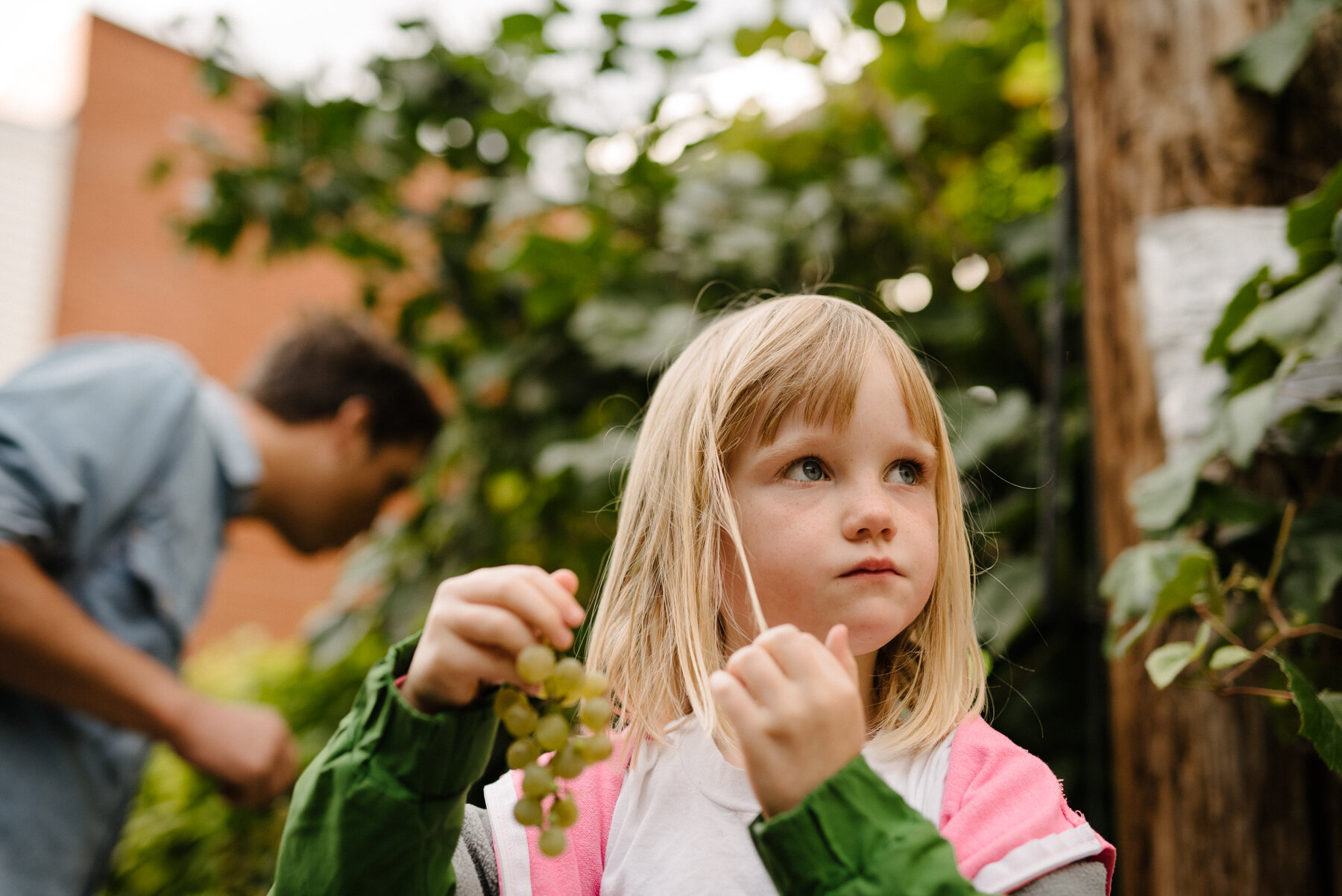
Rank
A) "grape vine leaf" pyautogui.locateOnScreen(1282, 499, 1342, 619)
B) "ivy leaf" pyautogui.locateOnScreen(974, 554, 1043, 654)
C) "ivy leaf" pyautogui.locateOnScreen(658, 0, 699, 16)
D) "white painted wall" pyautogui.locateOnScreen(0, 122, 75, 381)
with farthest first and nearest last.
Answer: "white painted wall" pyautogui.locateOnScreen(0, 122, 75, 381) → "ivy leaf" pyautogui.locateOnScreen(658, 0, 699, 16) → "ivy leaf" pyautogui.locateOnScreen(974, 554, 1043, 654) → "grape vine leaf" pyautogui.locateOnScreen(1282, 499, 1342, 619)

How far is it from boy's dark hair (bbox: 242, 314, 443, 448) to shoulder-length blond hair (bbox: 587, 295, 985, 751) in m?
1.46

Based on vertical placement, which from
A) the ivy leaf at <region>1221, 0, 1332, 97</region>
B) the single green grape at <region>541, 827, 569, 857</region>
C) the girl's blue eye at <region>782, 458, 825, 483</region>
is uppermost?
the ivy leaf at <region>1221, 0, 1332, 97</region>

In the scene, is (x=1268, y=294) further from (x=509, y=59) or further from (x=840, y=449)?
(x=509, y=59)

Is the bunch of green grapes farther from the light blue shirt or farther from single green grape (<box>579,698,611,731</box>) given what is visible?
the light blue shirt

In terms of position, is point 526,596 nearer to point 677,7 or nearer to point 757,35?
point 677,7

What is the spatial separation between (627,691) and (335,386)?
62.0 inches

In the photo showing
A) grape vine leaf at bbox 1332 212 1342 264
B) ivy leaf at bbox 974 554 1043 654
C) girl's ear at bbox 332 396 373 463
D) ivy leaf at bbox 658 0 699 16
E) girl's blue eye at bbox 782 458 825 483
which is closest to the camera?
girl's blue eye at bbox 782 458 825 483

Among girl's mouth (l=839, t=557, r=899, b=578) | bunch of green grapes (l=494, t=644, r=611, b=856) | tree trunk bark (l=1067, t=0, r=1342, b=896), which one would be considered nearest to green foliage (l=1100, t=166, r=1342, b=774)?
tree trunk bark (l=1067, t=0, r=1342, b=896)

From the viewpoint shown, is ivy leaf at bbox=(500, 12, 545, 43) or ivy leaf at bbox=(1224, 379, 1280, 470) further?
ivy leaf at bbox=(500, 12, 545, 43)

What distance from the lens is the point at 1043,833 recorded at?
616 millimetres

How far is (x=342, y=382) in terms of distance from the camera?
213cm

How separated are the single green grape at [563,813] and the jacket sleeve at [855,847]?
5.0 inches

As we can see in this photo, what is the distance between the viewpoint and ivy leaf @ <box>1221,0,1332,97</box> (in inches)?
47.8

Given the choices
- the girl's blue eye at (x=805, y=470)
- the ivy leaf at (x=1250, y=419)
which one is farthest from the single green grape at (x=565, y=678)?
the ivy leaf at (x=1250, y=419)
